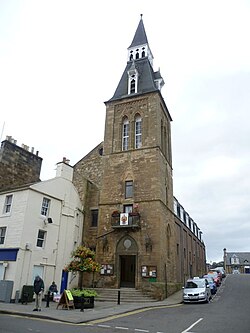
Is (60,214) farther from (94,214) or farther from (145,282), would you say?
(145,282)

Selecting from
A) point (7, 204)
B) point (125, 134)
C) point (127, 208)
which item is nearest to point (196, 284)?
point (127, 208)

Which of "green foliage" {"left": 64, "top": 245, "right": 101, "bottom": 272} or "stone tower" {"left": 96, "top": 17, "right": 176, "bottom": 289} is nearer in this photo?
"green foliage" {"left": 64, "top": 245, "right": 101, "bottom": 272}

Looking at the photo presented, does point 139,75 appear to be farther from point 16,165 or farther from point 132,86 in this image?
point 16,165

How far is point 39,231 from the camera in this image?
21.3m

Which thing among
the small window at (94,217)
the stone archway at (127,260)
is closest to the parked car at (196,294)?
the stone archway at (127,260)

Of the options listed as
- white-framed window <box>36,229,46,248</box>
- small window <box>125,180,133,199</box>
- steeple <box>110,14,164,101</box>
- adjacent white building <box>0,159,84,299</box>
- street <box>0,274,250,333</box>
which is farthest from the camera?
steeple <box>110,14,164,101</box>

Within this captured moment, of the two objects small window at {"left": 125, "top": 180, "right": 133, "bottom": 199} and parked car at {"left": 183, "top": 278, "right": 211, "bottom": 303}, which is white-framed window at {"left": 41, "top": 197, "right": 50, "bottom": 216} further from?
parked car at {"left": 183, "top": 278, "right": 211, "bottom": 303}

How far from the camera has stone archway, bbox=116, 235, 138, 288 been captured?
79.3 ft

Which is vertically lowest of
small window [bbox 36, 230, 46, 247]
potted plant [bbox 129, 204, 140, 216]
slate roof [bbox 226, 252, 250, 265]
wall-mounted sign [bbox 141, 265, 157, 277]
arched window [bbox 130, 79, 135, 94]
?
wall-mounted sign [bbox 141, 265, 157, 277]

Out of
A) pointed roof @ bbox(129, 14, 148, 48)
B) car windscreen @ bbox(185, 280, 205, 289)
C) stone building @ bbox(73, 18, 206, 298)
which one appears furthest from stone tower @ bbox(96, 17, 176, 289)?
pointed roof @ bbox(129, 14, 148, 48)

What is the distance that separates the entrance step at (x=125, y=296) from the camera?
20578 millimetres

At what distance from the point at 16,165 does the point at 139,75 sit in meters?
15.9

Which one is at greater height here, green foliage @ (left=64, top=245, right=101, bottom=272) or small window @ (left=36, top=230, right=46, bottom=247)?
small window @ (left=36, top=230, right=46, bottom=247)

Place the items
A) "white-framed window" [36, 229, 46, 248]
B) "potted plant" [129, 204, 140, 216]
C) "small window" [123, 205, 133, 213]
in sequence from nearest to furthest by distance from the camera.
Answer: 1. "white-framed window" [36, 229, 46, 248]
2. "potted plant" [129, 204, 140, 216]
3. "small window" [123, 205, 133, 213]
